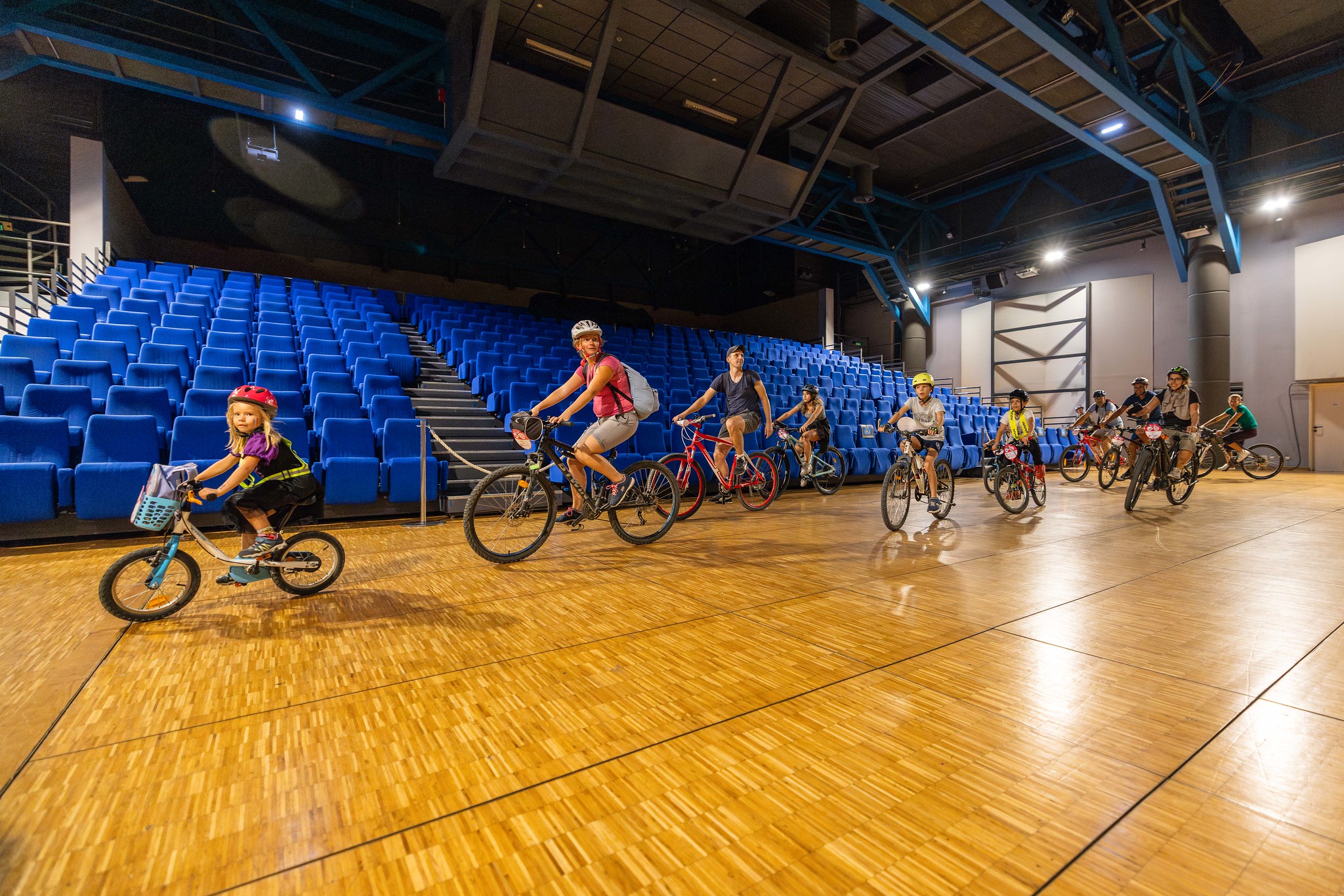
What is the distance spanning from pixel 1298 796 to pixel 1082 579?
2.01m

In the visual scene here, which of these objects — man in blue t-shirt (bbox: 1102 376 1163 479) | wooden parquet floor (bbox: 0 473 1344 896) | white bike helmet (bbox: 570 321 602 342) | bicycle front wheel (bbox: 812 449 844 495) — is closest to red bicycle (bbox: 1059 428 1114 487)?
man in blue t-shirt (bbox: 1102 376 1163 479)

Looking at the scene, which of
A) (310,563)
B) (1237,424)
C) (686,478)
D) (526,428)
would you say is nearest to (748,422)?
(686,478)

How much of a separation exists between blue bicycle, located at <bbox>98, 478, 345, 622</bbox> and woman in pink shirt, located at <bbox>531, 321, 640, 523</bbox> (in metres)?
1.38

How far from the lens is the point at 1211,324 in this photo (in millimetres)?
11688

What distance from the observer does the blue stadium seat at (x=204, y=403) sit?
4.74 m

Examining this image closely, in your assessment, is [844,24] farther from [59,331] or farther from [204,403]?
[59,331]

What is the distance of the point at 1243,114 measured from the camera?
11.5 metres

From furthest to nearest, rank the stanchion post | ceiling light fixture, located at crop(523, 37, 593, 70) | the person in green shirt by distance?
1. ceiling light fixture, located at crop(523, 37, 593, 70)
2. the person in green shirt
3. the stanchion post

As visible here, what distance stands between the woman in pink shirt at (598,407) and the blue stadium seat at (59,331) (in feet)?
18.7

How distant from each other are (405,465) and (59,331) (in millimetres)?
4218

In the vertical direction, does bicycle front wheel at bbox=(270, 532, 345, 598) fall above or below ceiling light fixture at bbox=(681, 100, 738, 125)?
below

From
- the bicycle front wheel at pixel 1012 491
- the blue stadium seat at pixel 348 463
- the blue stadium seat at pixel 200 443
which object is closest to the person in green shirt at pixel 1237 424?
the bicycle front wheel at pixel 1012 491

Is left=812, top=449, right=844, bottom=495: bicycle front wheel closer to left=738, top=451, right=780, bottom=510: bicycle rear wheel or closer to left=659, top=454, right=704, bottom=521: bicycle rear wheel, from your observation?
left=738, top=451, right=780, bottom=510: bicycle rear wheel

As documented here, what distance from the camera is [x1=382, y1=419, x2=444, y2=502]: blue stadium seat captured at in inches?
198
